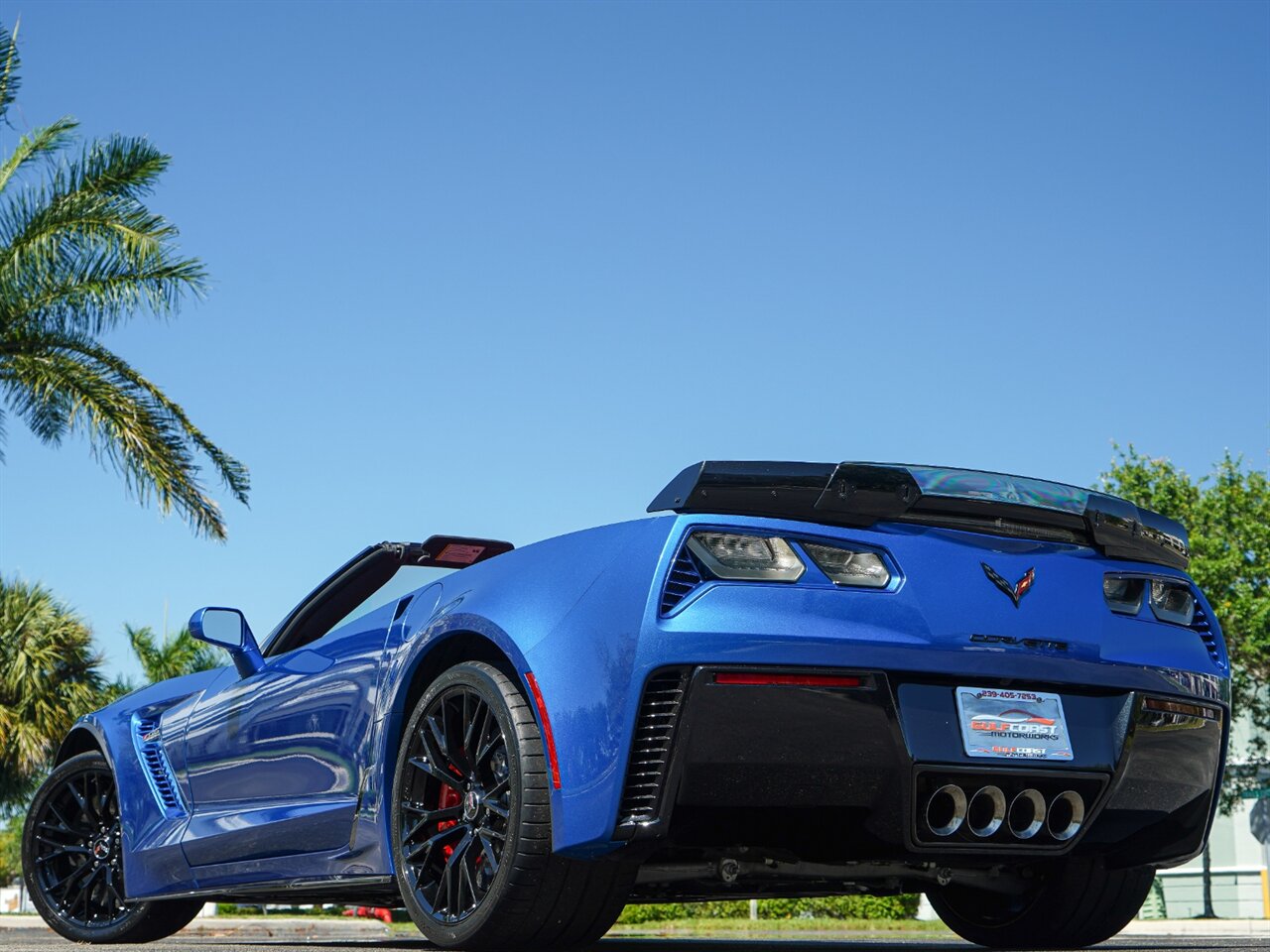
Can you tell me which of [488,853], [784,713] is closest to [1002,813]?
[784,713]

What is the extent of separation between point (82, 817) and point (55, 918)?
0.40 m

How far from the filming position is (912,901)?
34000 millimetres

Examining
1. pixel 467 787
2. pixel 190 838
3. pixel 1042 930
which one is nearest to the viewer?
pixel 467 787

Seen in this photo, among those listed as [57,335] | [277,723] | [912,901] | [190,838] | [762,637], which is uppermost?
[57,335]

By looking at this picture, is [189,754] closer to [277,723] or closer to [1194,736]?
[277,723]

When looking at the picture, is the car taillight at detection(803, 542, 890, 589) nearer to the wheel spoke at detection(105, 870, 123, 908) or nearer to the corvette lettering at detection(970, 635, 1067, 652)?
the corvette lettering at detection(970, 635, 1067, 652)

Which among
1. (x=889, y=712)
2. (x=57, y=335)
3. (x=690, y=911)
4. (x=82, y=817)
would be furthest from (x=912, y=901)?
(x=889, y=712)

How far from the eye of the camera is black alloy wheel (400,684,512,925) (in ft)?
12.6

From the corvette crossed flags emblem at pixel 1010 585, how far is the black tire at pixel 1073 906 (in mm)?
1000

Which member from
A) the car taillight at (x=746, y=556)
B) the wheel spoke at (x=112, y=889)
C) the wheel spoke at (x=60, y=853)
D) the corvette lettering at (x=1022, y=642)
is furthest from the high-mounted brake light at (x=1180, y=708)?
the wheel spoke at (x=60, y=853)

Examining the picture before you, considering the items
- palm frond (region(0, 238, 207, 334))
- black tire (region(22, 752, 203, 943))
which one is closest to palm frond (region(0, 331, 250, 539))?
palm frond (region(0, 238, 207, 334))

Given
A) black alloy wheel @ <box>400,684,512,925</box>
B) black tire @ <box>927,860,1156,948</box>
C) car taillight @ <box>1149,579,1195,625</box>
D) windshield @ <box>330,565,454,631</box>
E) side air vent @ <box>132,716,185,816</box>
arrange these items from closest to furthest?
black alloy wheel @ <box>400,684,512,925</box> < car taillight @ <box>1149,579,1195,625</box> < black tire @ <box>927,860,1156,948</box> < windshield @ <box>330,565,454,631</box> < side air vent @ <box>132,716,185,816</box>

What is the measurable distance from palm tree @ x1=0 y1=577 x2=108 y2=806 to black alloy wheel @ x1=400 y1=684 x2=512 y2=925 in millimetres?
17603

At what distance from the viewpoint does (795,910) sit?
32.0 meters
